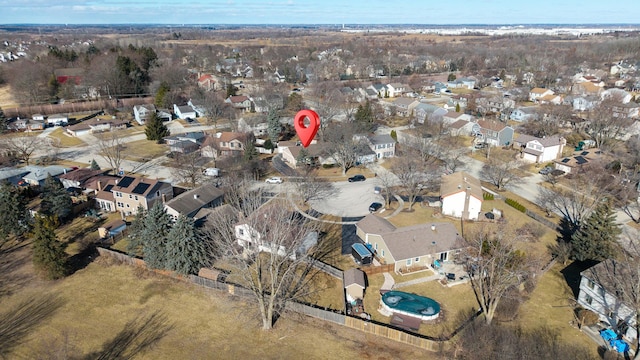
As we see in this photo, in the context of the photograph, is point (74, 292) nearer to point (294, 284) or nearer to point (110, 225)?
point (110, 225)

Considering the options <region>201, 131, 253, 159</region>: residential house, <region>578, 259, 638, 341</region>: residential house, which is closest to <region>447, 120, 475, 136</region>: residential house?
<region>201, 131, 253, 159</region>: residential house

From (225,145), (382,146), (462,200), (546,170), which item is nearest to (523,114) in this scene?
(546,170)

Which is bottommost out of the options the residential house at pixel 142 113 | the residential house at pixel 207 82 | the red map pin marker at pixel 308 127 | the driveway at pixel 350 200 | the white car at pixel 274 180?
the driveway at pixel 350 200

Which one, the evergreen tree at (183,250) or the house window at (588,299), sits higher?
the evergreen tree at (183,250)

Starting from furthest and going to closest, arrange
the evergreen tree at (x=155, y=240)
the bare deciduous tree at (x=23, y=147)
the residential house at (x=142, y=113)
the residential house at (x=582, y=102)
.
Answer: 1. the residential house at (x=582, y=102)
2. the residential house at (x=142, y=113)
3. the bare deciduous tree at (x=23, y=147)
4. the evergreen tree at (x=155, y=240)

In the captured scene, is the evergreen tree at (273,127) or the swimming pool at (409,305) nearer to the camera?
the swimming pool at (409,305)

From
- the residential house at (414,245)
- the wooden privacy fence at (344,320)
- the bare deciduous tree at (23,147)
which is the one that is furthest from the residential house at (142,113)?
the residential house at (414,245)

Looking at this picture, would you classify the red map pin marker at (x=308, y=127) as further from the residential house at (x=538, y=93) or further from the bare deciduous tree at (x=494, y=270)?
the residential house at (x=538, y=93)

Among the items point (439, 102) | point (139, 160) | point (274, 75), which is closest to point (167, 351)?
point (139, 160)
